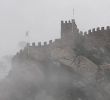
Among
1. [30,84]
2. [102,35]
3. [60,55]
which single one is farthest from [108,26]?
[30,84]

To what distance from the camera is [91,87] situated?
7681 cm

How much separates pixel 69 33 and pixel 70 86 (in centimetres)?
733

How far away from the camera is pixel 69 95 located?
77000 mm

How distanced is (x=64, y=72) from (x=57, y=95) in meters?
3.32

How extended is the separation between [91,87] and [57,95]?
13.5ft

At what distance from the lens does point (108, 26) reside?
81.8 metres

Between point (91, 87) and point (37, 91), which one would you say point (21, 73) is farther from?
point (91, 87)

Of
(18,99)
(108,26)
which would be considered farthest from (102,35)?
(18,99)

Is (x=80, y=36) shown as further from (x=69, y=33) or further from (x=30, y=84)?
(x=30, y=84)

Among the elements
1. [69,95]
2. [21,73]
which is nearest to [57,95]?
[69,95]

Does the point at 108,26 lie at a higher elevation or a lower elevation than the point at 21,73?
higher

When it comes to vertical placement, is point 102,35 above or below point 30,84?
above

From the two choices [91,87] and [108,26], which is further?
[108,26]

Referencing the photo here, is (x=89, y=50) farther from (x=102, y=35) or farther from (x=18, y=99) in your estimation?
(x=18, y=99)
